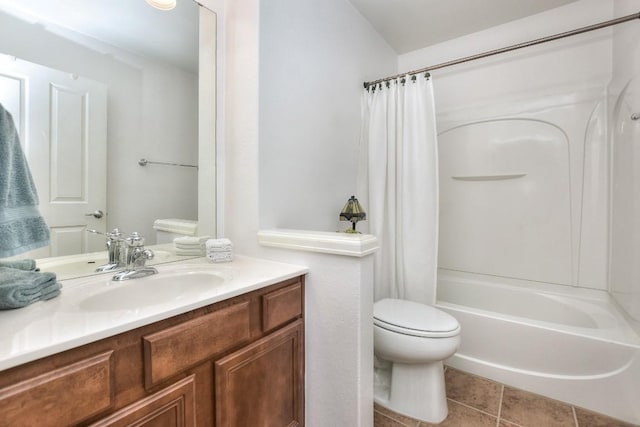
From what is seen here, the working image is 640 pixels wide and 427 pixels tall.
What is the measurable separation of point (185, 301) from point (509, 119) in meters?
2.51

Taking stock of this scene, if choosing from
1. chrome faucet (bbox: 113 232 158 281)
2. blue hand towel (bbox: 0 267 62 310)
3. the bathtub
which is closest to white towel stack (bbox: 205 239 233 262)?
chrome faucet (bbox: 113 232 158 281)

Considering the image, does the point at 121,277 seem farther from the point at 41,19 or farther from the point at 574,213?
the point at 574,213

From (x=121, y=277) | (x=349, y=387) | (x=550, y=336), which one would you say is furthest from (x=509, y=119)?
(x=121, y=277)

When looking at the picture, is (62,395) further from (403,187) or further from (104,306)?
(403,187)

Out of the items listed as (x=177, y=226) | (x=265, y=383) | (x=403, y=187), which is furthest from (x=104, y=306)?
(x=403, y=187)

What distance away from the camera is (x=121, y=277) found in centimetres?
102

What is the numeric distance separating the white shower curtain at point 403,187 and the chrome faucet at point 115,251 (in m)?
1.42

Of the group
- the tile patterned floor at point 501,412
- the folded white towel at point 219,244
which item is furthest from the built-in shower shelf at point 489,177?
the folded white towel at point 219,244

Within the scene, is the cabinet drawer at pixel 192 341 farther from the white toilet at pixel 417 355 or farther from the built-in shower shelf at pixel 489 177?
the built-in shower shelf at pixel 489 177

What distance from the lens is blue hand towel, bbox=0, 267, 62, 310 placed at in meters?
0.70

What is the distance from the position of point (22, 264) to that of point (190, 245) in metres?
0.56

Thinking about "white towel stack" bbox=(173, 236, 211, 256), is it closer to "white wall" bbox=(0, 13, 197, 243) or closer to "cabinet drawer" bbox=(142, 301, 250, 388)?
"white wall" bbox=(0, 13, 197, 243)

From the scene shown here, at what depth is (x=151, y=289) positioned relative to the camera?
41.4 inches

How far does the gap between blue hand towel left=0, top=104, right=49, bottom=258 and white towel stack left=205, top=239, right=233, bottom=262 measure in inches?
22.3
